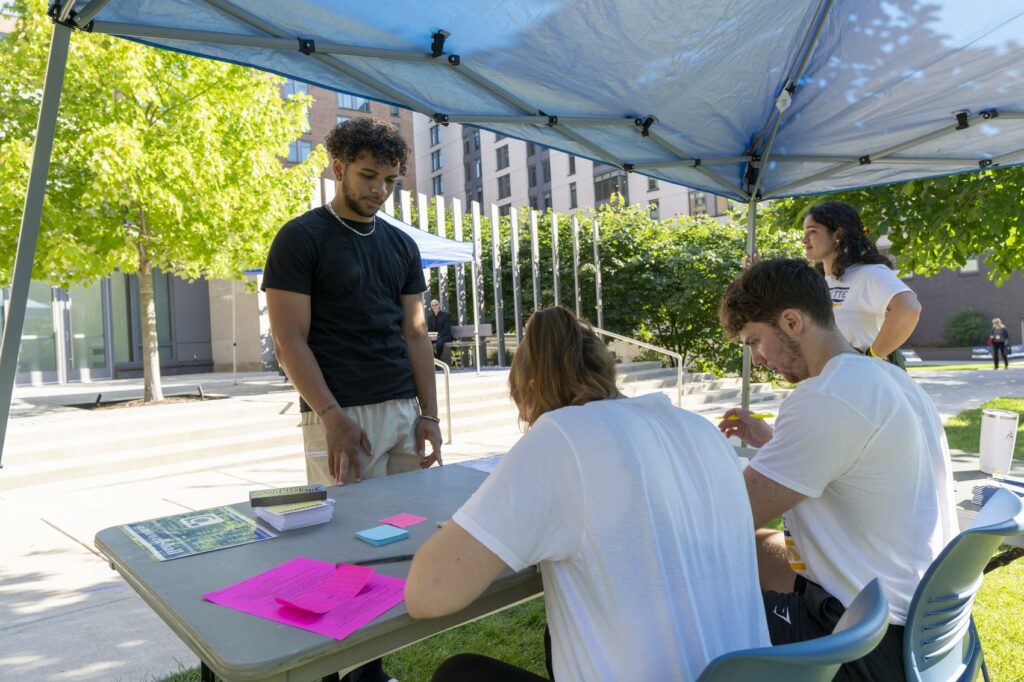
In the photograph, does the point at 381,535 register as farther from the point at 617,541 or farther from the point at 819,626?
the point at 819,626

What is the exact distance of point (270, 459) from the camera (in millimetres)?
7770

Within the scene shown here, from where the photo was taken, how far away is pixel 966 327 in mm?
31891

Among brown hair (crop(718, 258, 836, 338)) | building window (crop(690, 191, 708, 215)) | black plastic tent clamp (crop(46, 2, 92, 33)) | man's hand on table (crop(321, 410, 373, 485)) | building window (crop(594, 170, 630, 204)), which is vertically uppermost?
building window (crop(594, 170, 630, 204))

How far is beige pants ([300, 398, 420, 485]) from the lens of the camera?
2549 millimetres

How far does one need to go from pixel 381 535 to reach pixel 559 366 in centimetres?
65

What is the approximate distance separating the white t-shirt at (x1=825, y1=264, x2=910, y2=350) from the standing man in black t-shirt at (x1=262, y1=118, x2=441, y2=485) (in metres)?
2.30

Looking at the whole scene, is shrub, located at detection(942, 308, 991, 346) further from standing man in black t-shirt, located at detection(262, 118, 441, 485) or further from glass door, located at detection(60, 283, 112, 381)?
standing man in black t-shirt, located at detection(262, 118, 441, 485)

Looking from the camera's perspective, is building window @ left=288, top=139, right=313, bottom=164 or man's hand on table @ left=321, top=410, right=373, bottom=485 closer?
man's hand on table @ left=321, top=410, right=373, bottom=485

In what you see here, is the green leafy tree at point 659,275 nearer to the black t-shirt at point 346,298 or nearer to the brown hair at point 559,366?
the black t-shirt at point 346,298

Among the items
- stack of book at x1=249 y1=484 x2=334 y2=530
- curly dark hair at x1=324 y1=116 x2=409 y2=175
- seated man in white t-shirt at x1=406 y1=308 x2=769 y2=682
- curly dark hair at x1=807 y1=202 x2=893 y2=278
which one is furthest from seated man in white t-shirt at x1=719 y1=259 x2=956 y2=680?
curly dark hair at x1=807 y1=202 x2=893 y2=278

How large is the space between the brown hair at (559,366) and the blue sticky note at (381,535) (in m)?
0.49

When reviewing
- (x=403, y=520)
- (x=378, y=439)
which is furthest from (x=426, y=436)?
(x=403, y=520)

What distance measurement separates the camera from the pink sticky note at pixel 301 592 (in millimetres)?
1261

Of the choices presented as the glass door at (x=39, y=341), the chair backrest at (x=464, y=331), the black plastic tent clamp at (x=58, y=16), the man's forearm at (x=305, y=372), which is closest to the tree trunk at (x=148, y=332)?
the chair backrest at (x=464, y=331)
